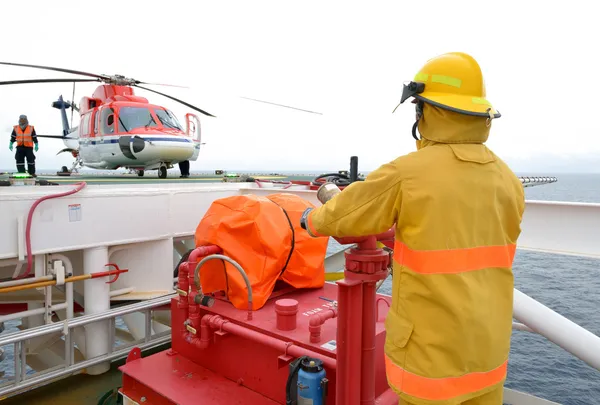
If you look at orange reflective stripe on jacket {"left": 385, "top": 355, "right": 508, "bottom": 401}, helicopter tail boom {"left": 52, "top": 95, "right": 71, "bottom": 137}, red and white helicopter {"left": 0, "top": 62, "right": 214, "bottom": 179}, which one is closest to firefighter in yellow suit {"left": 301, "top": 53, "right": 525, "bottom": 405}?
orange reflective stripe on jacket {"left": 385, "top": 355, "right": 508, "bottom": 401}

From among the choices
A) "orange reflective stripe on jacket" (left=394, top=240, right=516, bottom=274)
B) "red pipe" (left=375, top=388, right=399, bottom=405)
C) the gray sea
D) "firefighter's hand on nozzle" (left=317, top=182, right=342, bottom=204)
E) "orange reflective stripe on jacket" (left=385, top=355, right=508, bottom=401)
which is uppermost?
"firefighter's hand on nozzle" (left=317, top=182, right=342, bottom=204)

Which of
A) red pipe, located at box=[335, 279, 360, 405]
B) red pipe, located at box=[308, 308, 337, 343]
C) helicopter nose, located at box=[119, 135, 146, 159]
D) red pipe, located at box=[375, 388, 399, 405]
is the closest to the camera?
red pipe, located at box=[335, 279, 360, 405]

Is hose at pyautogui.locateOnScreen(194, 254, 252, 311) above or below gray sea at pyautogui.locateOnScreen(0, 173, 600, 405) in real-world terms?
A: above

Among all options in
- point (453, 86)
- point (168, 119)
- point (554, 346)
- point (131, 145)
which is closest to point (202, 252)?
point (453, 86)

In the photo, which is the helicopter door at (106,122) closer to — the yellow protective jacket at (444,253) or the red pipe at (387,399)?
the red pipe at (387,399)

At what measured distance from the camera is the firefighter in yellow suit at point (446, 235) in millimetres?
1940

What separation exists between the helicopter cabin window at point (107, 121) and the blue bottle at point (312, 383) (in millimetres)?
9818

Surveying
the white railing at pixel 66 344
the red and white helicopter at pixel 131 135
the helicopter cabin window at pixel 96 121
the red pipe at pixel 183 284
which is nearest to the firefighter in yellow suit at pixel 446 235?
the red pipe at pixel 183 284

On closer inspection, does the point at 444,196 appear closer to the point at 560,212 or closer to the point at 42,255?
the point at 560,212

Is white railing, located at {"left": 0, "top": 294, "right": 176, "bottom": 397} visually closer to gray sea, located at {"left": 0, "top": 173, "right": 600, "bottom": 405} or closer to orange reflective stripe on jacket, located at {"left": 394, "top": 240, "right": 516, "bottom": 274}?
gray sea, located at {"left": 0, "top": 173, "right": 600, "bottom": 405}

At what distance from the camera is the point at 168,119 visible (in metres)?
11.1

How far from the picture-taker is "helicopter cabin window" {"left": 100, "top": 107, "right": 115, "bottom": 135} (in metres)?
10.9

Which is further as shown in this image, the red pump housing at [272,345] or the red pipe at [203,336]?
the red pipe at [203,336]

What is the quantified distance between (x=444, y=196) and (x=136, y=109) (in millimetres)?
10280
